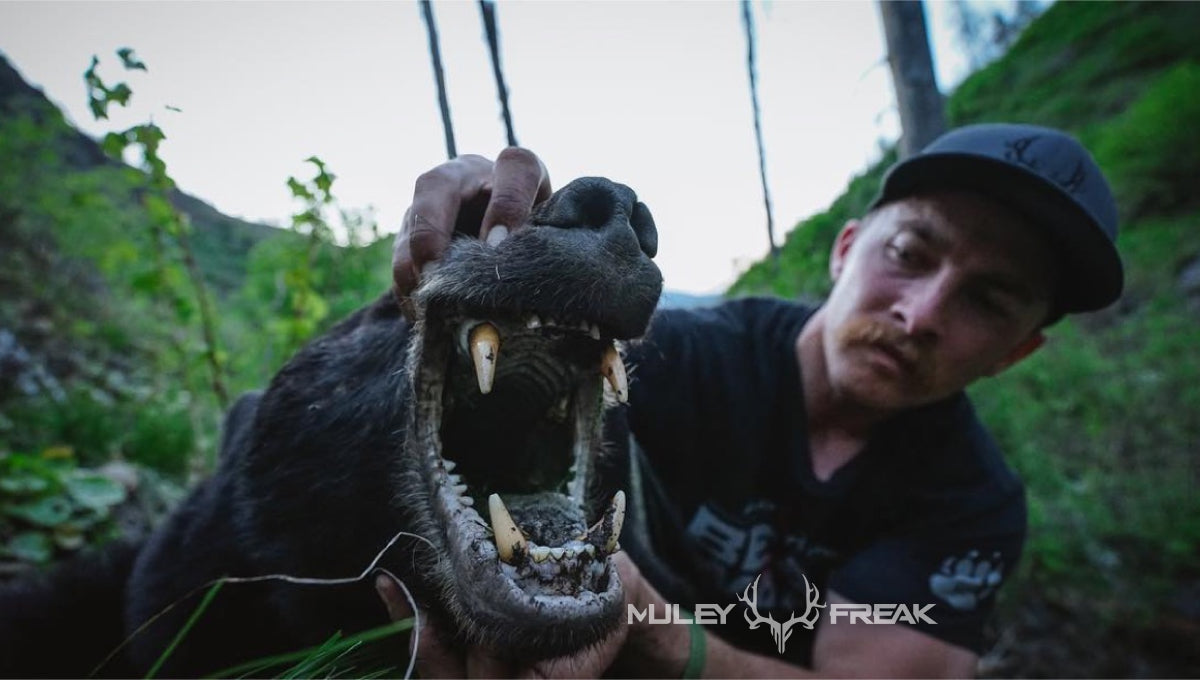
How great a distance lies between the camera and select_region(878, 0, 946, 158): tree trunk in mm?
4508

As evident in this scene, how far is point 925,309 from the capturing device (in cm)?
261

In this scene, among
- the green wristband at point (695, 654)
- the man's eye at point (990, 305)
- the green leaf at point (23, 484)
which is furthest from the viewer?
the green leaf at point (23, 484)

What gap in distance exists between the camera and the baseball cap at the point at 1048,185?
2.66 m

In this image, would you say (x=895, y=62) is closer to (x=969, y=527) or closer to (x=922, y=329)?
(x=922, y=329)

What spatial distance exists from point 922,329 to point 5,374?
22.8 feet

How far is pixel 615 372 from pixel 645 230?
1.08 ft

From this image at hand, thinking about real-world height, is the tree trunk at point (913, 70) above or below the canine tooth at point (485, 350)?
above

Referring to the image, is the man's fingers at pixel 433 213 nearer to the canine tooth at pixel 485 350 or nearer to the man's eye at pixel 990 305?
the canine tooth at pixel 485 350

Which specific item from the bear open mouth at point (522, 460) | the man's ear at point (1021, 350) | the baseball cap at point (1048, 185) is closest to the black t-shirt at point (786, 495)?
the man's ear at point (1021, 350)

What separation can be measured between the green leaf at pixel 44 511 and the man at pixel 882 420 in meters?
3.32

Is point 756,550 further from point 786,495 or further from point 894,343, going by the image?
point 894,343

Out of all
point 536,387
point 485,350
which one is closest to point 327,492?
point 536,387

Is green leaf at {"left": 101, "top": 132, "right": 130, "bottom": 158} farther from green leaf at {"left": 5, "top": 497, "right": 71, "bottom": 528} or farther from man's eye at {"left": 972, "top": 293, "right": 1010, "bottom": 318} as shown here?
man's eye at {"left": 972, "top": 293, "right": 1010, "bottom": 318}

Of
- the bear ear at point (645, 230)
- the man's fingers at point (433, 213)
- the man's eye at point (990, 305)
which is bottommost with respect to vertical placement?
the man's eye at point (990, 305)
